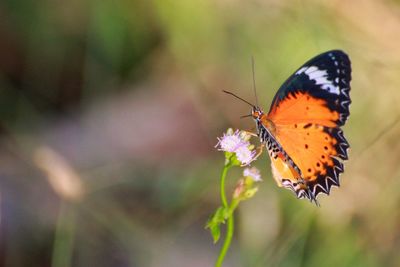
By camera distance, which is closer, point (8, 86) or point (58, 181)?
point (58, 181)

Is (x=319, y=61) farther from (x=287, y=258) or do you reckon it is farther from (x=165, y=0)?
(x=165, y=0)

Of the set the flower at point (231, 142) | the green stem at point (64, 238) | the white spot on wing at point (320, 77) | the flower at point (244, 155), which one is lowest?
the flower at point (244, 155)

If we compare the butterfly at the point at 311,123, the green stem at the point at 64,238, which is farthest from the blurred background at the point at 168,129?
the butterfly at the point at 311,123

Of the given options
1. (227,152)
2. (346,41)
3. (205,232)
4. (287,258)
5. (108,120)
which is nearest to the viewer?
(227,152)

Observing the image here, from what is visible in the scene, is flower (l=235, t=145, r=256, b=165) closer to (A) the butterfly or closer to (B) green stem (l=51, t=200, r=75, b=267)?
(A) the butterfly

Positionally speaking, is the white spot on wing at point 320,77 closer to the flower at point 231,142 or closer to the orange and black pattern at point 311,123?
the orange and black pattern at point 311,123

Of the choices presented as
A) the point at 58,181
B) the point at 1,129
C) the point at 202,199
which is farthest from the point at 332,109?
the point at 1,129
